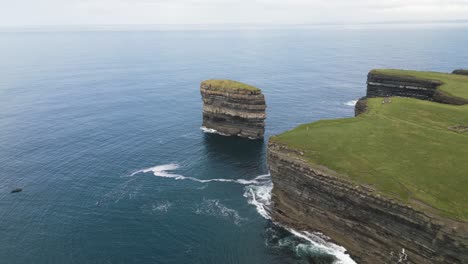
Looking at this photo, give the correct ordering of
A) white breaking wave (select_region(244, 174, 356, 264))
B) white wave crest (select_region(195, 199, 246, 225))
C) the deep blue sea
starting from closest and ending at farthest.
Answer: white breaking wave (select_region(244, 174, 356, 264))
the deep blue sea
white wave crest (select_region(195, 199, 246, 225))

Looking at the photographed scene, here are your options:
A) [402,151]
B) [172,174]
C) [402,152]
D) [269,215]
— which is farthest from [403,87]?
[172,174]

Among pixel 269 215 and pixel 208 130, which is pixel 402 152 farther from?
pixel 208 130

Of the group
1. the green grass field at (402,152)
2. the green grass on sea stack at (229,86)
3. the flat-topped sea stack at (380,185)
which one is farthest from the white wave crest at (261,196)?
the green grass on sea stack at (229,86)

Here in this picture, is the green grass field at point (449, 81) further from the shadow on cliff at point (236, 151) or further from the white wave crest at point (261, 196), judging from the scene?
the white wave crest at point (261, 196)

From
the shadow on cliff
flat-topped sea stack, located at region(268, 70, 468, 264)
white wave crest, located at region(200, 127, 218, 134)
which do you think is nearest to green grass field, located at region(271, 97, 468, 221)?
flat-topped sea stack, located at region(268, 70, 468, 264)

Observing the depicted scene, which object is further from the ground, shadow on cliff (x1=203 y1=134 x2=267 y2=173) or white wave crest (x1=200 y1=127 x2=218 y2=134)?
white wave crest (x1=200 y1=127 x2=218 y2=134)

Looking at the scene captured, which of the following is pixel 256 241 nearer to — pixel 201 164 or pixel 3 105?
pixel 201 164

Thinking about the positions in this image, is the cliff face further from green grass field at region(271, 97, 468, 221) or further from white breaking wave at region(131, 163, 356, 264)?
white breaking wave at region(131, 163, 356, 264)
